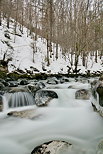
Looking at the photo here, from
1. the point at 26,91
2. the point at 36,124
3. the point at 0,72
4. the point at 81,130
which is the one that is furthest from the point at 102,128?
the point at 0,72

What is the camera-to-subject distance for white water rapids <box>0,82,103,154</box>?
3701mm

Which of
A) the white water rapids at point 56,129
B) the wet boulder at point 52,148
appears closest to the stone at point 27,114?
the white water rapids at point 56,129

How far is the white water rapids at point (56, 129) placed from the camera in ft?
12.1

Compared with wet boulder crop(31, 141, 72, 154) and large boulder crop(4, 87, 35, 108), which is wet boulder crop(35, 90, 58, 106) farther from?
wet boulder crop(31, 141, 72, 154)

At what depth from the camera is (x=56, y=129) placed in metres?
4.71

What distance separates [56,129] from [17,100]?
2.28 metres

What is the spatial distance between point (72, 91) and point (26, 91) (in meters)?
1.84

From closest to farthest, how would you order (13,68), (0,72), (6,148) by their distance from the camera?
(6,148) < (0,72) < (13,68)

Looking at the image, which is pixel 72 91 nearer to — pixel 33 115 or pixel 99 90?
pixel 33 115

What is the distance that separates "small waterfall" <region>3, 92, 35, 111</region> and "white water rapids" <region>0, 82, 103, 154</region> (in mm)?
588

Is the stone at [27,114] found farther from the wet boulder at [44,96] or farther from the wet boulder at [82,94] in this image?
the wet boulder at [82,94]

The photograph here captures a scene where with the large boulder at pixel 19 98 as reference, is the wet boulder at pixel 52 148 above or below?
below

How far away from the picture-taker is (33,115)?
17.5 feet

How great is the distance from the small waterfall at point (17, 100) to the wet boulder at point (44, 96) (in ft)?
0.72
